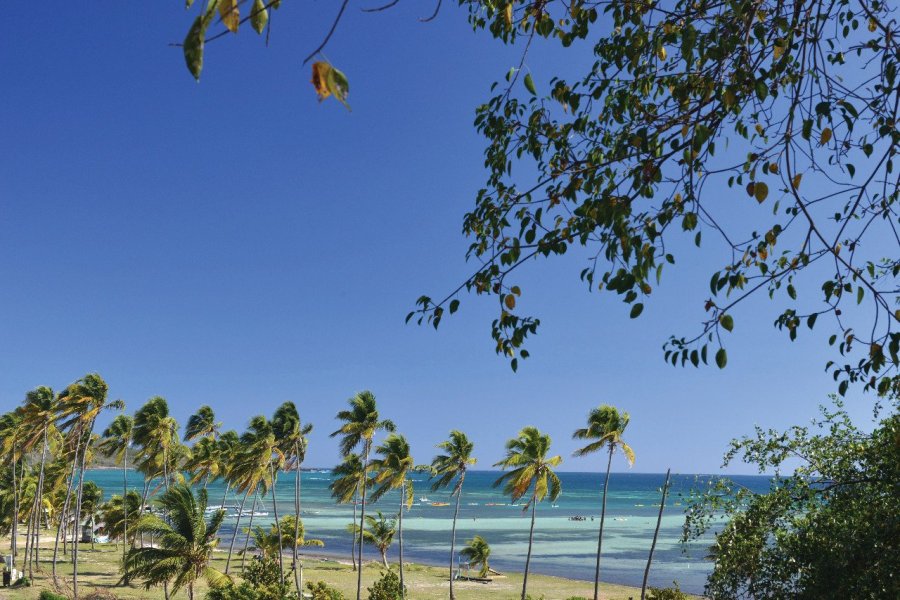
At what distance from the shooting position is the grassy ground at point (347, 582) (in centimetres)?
3216

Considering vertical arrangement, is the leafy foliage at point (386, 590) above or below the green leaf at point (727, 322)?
below

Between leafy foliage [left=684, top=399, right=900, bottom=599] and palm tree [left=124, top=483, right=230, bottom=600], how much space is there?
16.5 m

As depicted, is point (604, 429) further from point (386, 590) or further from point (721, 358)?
point (721, 358)

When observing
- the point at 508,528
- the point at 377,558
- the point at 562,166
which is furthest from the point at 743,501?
the point at 508,528

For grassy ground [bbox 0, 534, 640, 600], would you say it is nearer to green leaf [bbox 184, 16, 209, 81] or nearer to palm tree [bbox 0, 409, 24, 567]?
palm tree [bbox 0, 409, 24, 567]

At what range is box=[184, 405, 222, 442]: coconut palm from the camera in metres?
42.2

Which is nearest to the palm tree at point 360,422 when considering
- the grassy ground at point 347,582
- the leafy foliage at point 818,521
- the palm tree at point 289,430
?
the palm tree at point 289,430

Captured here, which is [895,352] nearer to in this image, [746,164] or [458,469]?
[746,164]

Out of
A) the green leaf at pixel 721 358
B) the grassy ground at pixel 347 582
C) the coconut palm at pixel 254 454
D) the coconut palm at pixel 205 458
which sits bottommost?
the grassy ground at pixel 347 582

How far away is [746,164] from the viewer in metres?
4.09

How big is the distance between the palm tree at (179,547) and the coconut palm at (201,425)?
2059 centimetres

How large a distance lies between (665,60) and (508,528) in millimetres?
76648

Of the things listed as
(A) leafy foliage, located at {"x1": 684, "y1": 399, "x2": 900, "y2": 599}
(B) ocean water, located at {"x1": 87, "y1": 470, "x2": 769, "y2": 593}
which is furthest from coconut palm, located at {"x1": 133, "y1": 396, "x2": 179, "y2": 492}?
(A) leafy foliage, located at {"x1": 684, "y1": 399, "x2": 900, "y2": 599}

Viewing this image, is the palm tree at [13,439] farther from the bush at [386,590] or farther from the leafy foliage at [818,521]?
the leafy foliage at [818,521]
